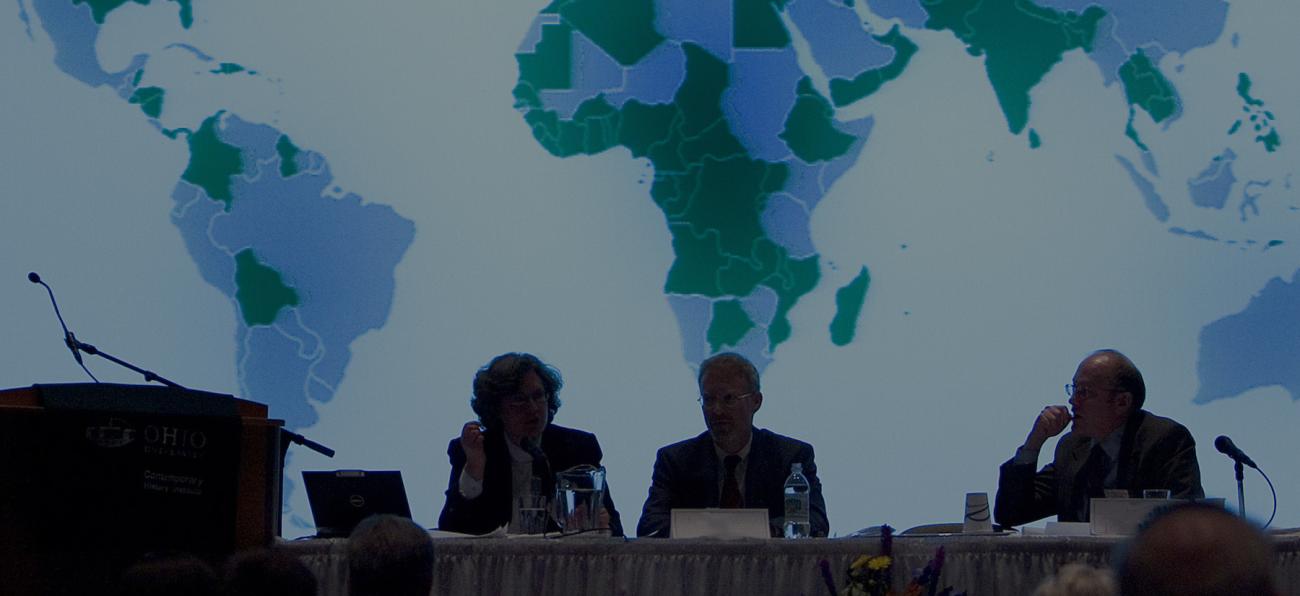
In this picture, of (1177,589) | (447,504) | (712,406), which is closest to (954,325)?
(712,406)

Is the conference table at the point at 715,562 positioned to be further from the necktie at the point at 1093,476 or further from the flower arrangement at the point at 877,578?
the necktie at the point at 1093,476

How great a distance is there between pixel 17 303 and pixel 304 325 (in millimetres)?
921

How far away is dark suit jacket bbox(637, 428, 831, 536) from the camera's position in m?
4.20

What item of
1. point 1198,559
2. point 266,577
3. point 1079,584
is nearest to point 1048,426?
point 1079,584

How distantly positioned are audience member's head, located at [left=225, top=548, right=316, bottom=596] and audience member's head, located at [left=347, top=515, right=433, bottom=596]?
242mm

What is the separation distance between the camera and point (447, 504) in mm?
4180

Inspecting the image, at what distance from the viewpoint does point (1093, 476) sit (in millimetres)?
4152

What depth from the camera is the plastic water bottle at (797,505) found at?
384cm

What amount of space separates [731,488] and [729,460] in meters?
0.10

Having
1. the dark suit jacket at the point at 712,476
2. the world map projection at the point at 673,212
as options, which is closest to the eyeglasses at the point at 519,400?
the dark suit jacket at the point at 712,476

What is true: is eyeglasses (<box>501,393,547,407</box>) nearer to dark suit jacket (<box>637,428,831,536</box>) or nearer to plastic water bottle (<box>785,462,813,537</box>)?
dark suit jacket (<box>637,428,831,536</box>)

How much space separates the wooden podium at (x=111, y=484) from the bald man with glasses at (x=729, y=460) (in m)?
1.44

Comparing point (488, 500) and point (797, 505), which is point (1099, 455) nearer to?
point (797, 505)

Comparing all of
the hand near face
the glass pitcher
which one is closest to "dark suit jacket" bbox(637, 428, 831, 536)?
the glass pitcher
